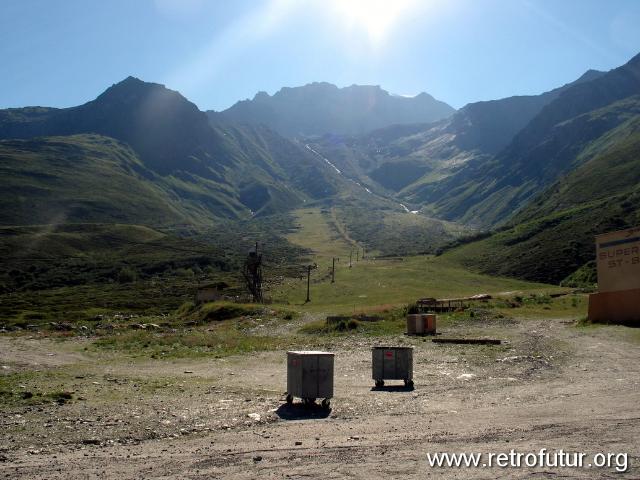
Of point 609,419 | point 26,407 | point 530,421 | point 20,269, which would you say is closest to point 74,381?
point 26,407

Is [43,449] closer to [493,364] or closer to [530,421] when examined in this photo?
[530,421]

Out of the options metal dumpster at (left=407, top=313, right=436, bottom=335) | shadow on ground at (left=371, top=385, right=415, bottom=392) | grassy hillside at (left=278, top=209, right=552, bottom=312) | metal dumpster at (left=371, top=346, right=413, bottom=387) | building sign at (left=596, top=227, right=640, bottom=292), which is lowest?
grassy hillside at (left=278, top=209, right=552, bottom=312)

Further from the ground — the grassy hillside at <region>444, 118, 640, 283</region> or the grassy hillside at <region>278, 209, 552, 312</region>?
the grassy hillside at <region>444, 118, 640, 283</region>

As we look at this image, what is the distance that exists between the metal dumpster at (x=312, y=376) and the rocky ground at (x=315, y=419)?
18.3 inches

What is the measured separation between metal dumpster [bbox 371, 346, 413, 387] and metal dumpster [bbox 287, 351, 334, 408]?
4412 mm

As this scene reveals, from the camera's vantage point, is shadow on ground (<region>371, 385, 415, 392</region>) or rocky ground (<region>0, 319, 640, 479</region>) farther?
shadow on ground (<region>371, 385, 415, 392</region>)

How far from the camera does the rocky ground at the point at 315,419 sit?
11047 mm

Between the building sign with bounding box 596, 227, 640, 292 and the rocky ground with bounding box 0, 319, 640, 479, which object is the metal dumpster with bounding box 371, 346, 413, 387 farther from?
the building sign with bounding box 596, 227, 640, 292

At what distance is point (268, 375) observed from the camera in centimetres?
2425

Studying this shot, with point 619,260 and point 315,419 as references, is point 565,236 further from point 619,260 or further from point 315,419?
point 315,419

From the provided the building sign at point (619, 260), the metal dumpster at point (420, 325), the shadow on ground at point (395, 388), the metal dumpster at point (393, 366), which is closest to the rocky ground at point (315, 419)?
the shadow on ground at point (395, 388)

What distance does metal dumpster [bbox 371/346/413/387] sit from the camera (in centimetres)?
2089

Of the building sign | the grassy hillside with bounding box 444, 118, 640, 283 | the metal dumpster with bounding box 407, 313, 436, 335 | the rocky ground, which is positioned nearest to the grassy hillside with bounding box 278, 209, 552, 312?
the grassy hillside with bounding box 444, 118, 640, 283

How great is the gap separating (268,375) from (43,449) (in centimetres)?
1265
